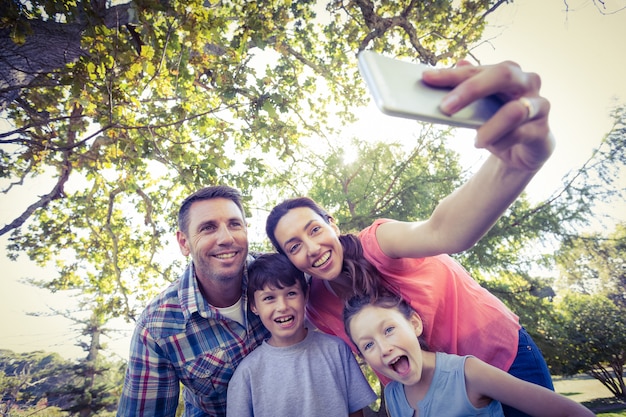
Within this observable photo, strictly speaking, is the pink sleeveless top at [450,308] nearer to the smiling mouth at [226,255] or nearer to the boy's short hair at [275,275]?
the boy's short hair at [275,275]

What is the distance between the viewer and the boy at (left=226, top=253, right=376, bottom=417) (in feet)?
6.41

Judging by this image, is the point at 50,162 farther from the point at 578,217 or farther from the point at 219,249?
the point at 578,217

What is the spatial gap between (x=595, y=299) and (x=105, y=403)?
16.9 m

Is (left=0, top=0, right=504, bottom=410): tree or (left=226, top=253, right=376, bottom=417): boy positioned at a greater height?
(left=0, top=0, right=504, bottom=410): tree

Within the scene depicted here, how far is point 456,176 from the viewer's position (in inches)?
209

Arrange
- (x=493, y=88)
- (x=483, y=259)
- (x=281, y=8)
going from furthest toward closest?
(x=483, y=259)
(x=281, y=8)
(x=493, y=88)

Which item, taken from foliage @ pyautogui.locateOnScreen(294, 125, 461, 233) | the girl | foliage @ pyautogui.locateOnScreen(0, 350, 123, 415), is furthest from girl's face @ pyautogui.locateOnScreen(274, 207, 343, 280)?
foliage @ pyautogui.locateOnScreen(0, 350, 123, 415)

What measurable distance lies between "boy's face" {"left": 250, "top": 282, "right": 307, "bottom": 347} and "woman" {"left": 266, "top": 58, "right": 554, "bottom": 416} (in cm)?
18

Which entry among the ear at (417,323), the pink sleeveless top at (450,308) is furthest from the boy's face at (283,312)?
the ear at (417,323)

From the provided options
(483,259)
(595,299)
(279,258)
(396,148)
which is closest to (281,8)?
(396,148)

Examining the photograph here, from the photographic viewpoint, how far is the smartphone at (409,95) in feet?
2.18

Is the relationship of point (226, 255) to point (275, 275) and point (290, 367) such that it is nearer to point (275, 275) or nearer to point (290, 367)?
point (275, 275)

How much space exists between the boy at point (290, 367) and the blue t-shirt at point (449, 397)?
0.51m

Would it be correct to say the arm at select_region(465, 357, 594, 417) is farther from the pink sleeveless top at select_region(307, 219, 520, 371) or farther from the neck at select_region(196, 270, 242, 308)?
the neck at select_region(196, 270, 242, 308)
